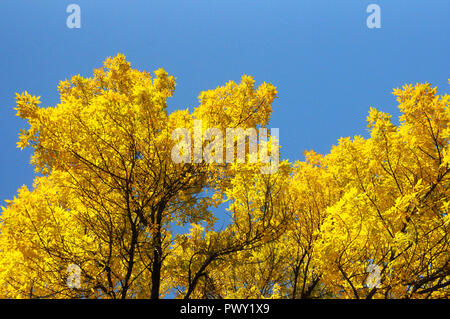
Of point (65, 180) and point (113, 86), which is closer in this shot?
point (65, 180)

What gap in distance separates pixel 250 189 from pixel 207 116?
5.24 feet

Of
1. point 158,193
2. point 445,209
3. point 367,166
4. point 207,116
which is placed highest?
point 207,116

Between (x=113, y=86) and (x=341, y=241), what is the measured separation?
8148 millimetres

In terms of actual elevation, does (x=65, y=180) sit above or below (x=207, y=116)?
below

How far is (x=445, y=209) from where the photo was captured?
467 cm

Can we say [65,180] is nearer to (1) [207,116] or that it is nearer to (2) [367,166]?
(1) [207,116]

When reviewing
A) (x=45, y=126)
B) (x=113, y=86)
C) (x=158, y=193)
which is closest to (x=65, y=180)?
(x=45, y=126)

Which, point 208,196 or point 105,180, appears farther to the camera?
point 208,196

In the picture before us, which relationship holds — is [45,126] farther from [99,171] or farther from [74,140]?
[99,171]
